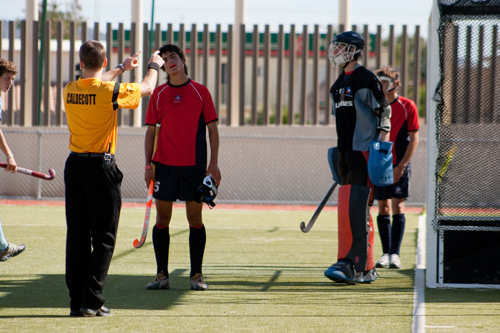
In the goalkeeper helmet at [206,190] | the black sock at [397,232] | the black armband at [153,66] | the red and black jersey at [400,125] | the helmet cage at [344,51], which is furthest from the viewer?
the black sock at [397,232]

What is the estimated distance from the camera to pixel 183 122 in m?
5.67

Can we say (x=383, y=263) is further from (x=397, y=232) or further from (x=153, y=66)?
(x=153, y=66)

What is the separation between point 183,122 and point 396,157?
2494mm

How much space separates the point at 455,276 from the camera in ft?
19.4

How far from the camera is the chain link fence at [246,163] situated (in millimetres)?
15875

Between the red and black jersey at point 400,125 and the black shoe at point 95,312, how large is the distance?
352 cm

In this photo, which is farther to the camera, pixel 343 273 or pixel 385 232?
pixel 385 232

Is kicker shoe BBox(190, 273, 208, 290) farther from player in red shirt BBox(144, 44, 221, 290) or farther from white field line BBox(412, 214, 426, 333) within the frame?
white field line BBox(412, 214, 426, 333)

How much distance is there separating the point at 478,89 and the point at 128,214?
7631 mm

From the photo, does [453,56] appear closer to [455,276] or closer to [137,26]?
[455,276]

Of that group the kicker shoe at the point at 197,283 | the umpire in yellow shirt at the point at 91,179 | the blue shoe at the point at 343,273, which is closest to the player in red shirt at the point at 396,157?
the blue shoe at the point at 343,273

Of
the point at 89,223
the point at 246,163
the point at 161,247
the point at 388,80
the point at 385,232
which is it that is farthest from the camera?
the point at 246,163

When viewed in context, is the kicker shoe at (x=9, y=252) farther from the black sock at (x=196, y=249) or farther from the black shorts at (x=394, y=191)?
the black shorts at (x=394, y=191)

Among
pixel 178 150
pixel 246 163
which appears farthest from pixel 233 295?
pixel 246 163
